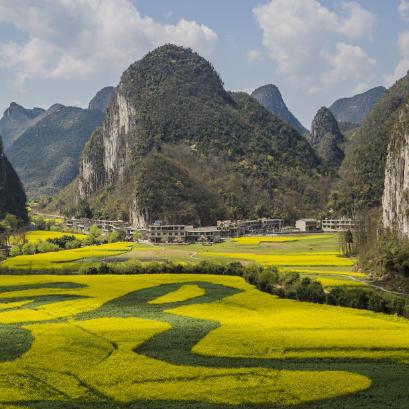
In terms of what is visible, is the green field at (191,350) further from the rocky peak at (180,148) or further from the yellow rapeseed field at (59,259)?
the rocky peak at (180,148)

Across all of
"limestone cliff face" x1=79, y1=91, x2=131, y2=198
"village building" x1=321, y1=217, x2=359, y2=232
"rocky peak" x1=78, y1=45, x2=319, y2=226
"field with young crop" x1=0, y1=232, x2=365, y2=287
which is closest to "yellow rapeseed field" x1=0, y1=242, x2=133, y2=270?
"field with young crop" x1=0, y1=232, x2=365, y2=287

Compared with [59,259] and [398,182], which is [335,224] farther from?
[59,259]

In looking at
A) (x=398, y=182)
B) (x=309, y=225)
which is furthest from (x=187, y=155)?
(x=398, y=182)

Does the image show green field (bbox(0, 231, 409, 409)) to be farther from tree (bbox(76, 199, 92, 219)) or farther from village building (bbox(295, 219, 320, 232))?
tree (bbox(76, 199, 92, 219))

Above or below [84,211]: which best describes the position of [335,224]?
below

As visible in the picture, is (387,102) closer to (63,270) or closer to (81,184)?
(81,184)

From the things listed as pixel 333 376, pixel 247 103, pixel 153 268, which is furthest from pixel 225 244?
pixel 247 103
